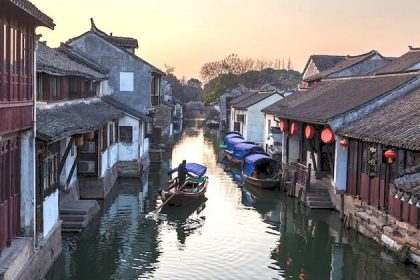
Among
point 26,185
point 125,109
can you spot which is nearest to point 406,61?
point 125,109

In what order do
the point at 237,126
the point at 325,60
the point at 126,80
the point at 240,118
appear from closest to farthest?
the point at 126,80 < the point at 325,60 < the point at 240,118 < the point at 237,126

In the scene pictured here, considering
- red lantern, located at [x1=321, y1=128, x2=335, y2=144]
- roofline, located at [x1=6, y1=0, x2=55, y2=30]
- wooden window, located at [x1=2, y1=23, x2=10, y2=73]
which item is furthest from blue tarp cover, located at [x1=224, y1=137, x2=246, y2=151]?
wooden window, located at [x1=2, y1=23, x2=10, y2=73]

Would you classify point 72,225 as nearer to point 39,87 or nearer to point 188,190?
point 39,87

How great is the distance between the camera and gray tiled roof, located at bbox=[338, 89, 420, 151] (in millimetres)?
17672

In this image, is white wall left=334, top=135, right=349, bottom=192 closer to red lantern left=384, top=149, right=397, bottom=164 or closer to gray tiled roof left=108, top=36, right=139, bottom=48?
red lantern left=384, top=149, right=397, bottom=164

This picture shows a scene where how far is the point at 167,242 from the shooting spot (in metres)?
19.5

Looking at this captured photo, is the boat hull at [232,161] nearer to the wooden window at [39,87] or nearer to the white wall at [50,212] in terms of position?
the wooden window at [39,87]

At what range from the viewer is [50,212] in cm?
1611

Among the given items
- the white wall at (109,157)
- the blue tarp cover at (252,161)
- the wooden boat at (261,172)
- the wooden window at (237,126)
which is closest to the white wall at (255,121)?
the wooden window at (237,126)

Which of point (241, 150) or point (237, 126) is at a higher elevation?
point (237, 126)

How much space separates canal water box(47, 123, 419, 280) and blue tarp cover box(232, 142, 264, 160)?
11.5 meters

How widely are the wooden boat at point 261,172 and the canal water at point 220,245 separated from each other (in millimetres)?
2598

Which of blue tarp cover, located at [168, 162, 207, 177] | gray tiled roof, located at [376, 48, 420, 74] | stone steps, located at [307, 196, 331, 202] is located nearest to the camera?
stone steps, located at [307, 196, 331, 202]

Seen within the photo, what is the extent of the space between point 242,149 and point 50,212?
Result: 85.8 ft
